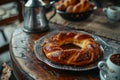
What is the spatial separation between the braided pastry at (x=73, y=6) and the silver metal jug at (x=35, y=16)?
0.59 ft

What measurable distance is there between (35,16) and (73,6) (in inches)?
11.0

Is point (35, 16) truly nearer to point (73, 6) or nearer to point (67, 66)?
point (73, 6)

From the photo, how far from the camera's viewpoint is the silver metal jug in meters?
1.04

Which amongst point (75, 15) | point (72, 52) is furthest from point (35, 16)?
point (72, 52)

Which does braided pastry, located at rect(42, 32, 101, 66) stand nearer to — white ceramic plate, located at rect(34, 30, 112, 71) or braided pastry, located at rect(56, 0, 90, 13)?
white ceramic plate, located at rect(34, 30, 112, 71)

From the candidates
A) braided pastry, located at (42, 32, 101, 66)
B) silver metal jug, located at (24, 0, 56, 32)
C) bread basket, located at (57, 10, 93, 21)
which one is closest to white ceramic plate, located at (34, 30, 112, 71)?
braided pastry, located at (42, 32, 101, 66)

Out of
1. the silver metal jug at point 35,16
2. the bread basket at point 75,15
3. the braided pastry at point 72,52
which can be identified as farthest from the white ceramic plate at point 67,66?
the bread basket at point 75,15

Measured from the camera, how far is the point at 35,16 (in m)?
1.07

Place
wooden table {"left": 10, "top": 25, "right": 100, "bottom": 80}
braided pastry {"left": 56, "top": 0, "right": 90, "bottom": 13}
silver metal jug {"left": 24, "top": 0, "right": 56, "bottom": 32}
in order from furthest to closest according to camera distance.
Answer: braided pastry {"left": 56, "top": 0, "right": 90, "bottom": 13}, silver metal jug {"left": 24, "top": 0, "right": 56, "bottom": 32}, wooden table {"left": 10, "top": 25, "right": 100, "bottom": 80}

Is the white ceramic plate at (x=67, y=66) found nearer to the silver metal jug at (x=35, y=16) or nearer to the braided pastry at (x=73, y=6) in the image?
the silver metal jug at (x=35, y=16)

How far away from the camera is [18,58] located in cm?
85

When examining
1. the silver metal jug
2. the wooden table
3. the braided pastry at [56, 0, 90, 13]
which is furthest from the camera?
the braided pastry at [56, 0, 90, 13]

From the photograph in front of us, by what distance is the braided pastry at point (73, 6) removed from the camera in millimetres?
1187

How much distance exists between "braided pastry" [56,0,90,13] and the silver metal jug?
180 millimetres
